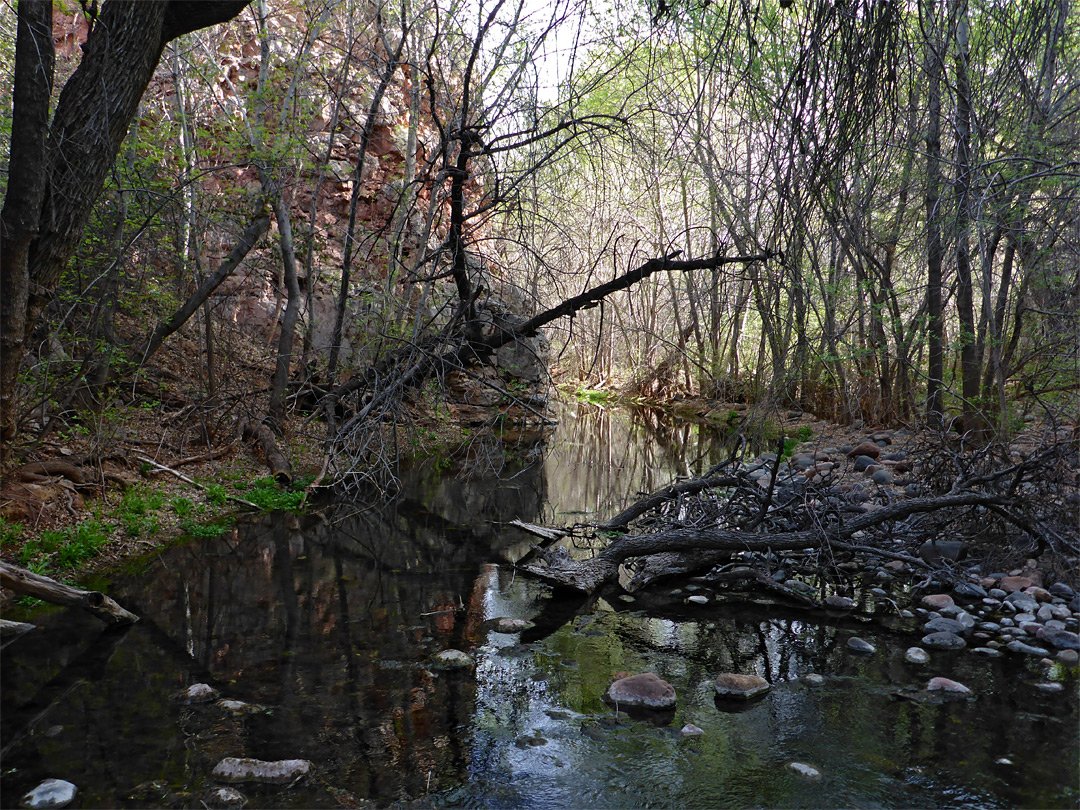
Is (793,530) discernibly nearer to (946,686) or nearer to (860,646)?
(860,646)

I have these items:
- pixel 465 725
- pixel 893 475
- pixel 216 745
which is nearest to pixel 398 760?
pixel 465 725

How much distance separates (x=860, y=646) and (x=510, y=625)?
2.27 m

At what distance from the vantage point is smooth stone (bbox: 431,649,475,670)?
13.6 ft

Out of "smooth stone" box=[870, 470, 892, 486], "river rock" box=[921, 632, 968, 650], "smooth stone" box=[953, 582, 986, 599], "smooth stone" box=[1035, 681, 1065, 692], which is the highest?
"smooth stone" box=[870, 470, 892, 486]

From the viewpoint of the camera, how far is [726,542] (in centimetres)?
540

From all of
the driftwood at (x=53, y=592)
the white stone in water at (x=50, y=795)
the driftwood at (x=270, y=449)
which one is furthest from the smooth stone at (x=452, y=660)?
the driftwood at (x=270, y=449)

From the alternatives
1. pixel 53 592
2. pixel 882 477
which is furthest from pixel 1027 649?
pixel 53 592

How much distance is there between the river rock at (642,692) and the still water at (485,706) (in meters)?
0.08

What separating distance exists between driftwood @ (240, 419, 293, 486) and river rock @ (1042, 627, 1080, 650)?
26.0ft

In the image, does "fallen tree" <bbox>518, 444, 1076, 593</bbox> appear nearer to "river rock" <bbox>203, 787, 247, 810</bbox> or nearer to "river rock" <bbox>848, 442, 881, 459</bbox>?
"river rock" <bbox>203, 787, 247, 810</bbox>

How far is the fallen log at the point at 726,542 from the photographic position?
5145 mm

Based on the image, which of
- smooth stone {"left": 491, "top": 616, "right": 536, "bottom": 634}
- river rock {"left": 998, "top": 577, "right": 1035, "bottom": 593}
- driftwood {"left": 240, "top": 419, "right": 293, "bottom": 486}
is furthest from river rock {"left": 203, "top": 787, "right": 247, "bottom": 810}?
driftwood {"left": 240, "top": 419, "right": 293, "bottom": 486}

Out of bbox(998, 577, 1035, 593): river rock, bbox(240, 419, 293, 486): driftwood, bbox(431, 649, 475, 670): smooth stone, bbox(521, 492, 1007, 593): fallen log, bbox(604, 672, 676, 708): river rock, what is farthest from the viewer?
bbox(240, 419, 293, 486): driftwood

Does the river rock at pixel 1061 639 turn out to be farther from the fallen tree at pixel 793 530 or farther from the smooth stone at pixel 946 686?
the smooth stone at pixel 946 686
